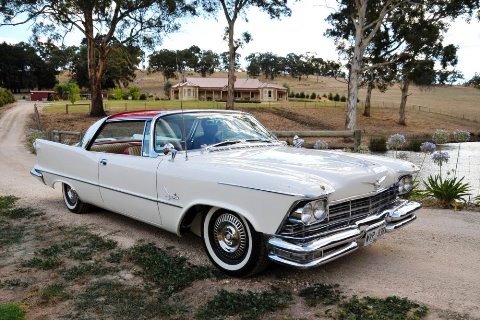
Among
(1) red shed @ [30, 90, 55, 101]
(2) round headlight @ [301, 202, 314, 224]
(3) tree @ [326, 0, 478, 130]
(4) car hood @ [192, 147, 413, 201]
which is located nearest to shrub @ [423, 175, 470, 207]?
(4) car hood @ [192, 147, 413, 201]

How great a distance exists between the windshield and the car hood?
274mm

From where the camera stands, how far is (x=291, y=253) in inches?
135

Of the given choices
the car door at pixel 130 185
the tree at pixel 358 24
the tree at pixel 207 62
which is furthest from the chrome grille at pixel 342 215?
the tree at pixel 207 62

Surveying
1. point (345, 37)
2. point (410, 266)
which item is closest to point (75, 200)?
point (410, 266)

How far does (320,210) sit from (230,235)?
2.87 feet

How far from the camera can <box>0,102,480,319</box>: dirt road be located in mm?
3691

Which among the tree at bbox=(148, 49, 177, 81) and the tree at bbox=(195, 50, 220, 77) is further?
the tree at bbox=(195, 50, 220, 77)

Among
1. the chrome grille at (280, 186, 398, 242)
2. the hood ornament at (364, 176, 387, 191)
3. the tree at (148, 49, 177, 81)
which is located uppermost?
the tree at (148, 49, 177, 81)

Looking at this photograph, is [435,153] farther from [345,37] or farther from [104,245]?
[345,37]

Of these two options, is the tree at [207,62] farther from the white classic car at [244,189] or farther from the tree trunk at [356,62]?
the white classic car at [244,189]

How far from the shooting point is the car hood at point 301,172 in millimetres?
3527

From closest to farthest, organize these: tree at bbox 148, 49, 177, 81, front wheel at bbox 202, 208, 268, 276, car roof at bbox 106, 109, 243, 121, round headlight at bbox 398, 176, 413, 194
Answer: front wheel at bbox 202, 208, 268, 276 → round headlight at bbox 398, 176, 413, 194 → car roof at bbox 106, 109, 243, 121 → tree at bbox 148, 49, 177, 81

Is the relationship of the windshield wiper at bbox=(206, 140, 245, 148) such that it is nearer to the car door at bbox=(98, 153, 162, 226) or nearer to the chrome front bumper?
the car door at bbox=(98, 153, 162, 226)

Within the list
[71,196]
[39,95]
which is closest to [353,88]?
[71,196]
